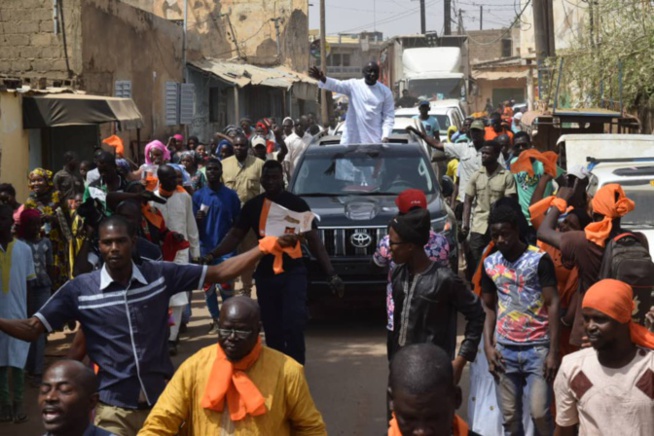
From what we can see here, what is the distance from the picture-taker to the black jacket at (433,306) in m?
5.95

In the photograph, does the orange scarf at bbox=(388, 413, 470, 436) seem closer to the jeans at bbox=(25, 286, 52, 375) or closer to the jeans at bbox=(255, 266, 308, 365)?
the jeans at bbox=(255, 266, 308, 365)

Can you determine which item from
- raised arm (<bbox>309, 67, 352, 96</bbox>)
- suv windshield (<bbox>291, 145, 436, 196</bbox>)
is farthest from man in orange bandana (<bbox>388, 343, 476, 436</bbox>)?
raised arm (<bbox>309, 67, 352, 96</bbox>)

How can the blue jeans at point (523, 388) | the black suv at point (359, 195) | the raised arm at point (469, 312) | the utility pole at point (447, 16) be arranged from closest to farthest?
the raised arm at point (469, 312) < the blue jeans at point (523, 388) < the black suv at point (359, 195) < the utility pole at point (447, 16)

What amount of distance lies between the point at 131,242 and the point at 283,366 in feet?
3.72

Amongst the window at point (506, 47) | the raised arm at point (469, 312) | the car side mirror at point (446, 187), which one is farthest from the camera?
the window at point (506, 47)

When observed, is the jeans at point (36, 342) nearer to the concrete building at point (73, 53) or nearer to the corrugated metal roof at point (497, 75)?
the concrete building at point (73, 53)

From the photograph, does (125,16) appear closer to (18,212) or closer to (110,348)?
(18,212)

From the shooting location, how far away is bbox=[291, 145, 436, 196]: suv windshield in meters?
11.8

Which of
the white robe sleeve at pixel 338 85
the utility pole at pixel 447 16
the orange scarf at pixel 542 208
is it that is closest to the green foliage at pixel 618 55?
the white robe sleeve at pixel 338 85

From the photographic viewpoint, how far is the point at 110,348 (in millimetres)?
4988

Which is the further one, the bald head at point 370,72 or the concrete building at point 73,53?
the concrete building at point 73,53

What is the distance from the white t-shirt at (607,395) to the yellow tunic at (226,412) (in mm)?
1129

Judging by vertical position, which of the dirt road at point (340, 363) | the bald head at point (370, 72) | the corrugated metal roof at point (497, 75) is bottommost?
the dirt road at point (340, 363)

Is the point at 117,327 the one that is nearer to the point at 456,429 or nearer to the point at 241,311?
the point at 241,311
